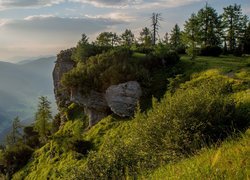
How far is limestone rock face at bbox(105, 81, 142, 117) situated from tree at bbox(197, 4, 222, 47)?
3289 cm

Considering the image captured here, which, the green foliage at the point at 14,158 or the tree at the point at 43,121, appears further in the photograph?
the tree at the point at 43,121

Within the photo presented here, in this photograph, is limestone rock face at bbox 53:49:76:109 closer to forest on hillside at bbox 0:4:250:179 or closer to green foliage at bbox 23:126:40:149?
forest on hillside at bbox 0:4:250:179

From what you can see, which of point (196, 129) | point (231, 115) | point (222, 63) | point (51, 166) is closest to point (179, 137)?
point (196, 129)

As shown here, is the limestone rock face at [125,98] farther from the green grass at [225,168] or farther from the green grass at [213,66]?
the green grass at [225,168]

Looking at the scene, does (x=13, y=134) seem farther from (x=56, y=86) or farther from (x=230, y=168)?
(x=230, y=168)

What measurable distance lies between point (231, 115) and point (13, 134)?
86.3 meters

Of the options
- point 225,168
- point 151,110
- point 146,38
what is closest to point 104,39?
point 146,38

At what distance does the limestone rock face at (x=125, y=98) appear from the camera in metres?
59.0

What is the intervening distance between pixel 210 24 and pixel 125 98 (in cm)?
3840

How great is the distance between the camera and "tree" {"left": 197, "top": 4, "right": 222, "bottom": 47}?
85438 millimetres

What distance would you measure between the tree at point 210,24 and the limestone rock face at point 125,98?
108 feet

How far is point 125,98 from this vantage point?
5994 centimetres

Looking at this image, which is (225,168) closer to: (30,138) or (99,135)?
(99,135)

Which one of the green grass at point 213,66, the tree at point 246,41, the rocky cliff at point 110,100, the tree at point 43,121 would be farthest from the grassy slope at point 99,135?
the tree at point 246,41
